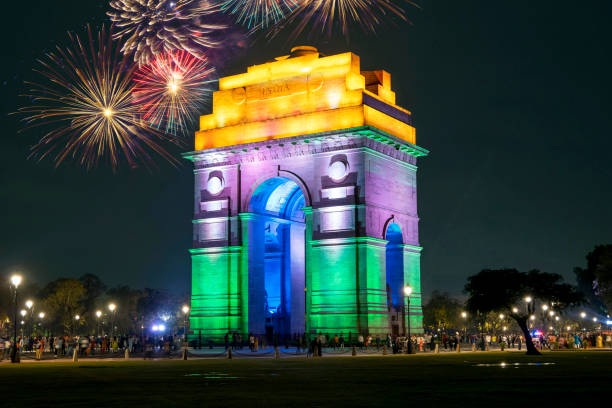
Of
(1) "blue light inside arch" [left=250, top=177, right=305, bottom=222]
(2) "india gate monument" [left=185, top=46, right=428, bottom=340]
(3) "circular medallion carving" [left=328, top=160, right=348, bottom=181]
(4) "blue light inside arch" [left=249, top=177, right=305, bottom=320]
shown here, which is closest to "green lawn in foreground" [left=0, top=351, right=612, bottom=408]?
(2) "india gate monument" [left=185, top=46, right=428, bottom=340]

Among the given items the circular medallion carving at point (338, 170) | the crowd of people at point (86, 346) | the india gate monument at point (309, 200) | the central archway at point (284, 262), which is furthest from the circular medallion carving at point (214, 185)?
the crowd of people at point (86, 346)

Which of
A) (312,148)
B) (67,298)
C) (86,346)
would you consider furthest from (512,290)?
(67,298)

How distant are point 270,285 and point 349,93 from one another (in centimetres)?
1777

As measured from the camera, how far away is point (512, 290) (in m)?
48.0

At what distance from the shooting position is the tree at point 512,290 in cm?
4791

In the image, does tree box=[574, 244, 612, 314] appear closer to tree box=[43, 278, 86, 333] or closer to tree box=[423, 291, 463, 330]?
tree box=[423, 291, 463, 330]

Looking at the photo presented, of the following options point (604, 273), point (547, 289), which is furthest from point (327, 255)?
point (604, 273)

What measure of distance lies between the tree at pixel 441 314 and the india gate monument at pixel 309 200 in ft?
242

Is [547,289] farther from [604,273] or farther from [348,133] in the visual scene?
[604,273]

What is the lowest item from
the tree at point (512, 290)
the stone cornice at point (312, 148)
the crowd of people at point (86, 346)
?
the crowd of people at point (86, 346)

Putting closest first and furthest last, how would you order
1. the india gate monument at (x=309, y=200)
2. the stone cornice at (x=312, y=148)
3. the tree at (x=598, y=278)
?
the india gate monument at (x=309, y=200)
the stone cornice at (x=312, y=148)
the tree at (x=598, y=278)

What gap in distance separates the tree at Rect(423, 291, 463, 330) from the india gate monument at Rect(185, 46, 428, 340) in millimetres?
73639

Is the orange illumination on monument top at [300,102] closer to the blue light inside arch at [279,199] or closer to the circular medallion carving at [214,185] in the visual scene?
the circular medallion carving at [214,185]

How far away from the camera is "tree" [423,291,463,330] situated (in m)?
133
